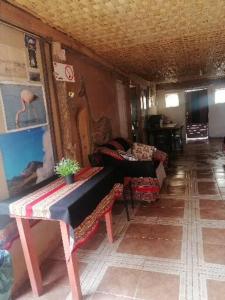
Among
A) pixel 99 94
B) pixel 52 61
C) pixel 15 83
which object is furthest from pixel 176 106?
pixel 15 83

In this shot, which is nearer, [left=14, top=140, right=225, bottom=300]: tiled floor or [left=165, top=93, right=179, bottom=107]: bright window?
[left=14, top=140, right=225, bottom=300]: tiled floor

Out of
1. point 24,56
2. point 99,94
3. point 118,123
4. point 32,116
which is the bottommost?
point 118,123

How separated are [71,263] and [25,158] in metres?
1.00

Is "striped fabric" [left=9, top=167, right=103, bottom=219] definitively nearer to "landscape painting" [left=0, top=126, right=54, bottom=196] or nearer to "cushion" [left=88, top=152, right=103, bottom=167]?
"landscape painting" [left=0, top=126, right=54, bottom=196]

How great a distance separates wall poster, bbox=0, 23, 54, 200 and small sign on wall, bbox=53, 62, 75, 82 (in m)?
0.22

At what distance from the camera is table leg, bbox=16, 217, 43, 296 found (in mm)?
1783

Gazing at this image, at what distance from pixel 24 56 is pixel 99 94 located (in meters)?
1.87

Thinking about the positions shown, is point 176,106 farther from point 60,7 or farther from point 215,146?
point 60,7

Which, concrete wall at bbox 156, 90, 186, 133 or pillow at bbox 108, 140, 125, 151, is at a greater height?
concrete wall at bbox 156, 90, 186, 133

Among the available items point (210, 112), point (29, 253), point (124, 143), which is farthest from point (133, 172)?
point (210, 112)

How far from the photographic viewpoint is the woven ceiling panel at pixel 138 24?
81.8 inches

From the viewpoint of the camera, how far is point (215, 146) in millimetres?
7555

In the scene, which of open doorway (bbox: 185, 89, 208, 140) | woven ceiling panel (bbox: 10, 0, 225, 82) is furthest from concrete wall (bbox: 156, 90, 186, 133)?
woven ceiling panel (bbox: 10, 0, 225, 82)

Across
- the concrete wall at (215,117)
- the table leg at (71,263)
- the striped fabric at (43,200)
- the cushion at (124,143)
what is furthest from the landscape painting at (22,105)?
the concrete wall at (215,117)
